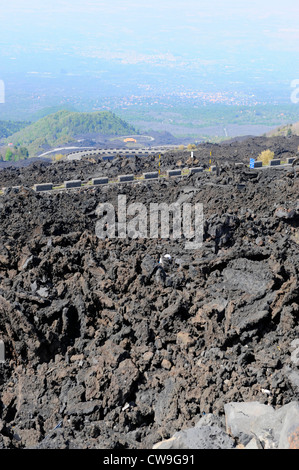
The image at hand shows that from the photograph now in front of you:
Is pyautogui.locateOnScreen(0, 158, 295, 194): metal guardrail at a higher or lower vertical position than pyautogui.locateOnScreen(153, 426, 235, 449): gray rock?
higher

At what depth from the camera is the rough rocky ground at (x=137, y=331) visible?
35.9 feet

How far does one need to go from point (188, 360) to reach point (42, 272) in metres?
6.36

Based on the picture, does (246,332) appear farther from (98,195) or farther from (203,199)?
(98,195)

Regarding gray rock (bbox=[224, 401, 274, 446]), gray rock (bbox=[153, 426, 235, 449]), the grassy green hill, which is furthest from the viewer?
the grassy green hill

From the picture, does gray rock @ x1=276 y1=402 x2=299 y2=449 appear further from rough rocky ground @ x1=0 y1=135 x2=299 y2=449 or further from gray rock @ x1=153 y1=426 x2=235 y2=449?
rough rocky ground @ x1=0 y1=135 x2=299 y2=449

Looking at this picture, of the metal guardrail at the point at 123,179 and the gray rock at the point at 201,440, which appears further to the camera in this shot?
the metal guardrail at the point at 123,179

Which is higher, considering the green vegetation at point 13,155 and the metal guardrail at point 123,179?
the green vegetation at point 13,155

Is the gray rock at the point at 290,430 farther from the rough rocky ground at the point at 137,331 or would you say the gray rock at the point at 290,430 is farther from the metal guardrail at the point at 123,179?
the metal guardrail at the point at 123,179

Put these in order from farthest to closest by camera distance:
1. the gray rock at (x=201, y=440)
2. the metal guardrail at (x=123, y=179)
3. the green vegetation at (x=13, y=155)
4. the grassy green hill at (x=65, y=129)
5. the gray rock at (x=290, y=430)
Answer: the grassy green hill at (x=65, y=129) < the green vegetation at (x=13, y=155) < the metal guardrail at (x=123, y=179) < the gray rock at (x=201, y=440) < the gray rock at (x=290, y=430)

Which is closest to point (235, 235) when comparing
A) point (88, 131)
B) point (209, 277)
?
point (209, 277)

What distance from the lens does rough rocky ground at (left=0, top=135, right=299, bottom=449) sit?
10945 mm

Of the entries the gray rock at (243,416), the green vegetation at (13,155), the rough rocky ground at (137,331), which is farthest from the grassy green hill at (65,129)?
the gray rock at (243,416)

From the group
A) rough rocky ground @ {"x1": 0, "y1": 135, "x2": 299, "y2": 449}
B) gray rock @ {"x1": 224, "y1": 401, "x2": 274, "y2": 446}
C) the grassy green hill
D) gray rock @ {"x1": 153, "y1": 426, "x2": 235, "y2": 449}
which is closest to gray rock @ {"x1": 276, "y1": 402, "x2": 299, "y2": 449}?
gray rock @ {"x1": 224, "y1": 401, "x2": 274, "y2": 446}

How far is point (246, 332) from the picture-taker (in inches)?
512
